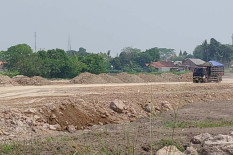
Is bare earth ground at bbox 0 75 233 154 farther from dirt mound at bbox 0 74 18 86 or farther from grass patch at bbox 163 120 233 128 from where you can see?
dirt mound at bbox 0 74 18 86

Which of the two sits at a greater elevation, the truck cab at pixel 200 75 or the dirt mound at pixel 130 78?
the truck cab at pixel 200 75

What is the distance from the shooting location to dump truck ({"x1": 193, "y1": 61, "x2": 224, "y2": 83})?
3634cm

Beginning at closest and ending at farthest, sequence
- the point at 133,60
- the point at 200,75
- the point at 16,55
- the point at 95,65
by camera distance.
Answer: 1. the point at 200,75
2. the point at 16,55
3. the point at 95,65
4. the point at 133,60

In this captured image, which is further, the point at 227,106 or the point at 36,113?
the point at 227,106

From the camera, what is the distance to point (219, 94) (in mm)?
27578

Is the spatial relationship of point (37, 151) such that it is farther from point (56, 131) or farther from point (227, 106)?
point (227, 106)

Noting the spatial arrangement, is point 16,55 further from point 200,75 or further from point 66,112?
point 66,112

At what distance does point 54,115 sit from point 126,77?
88.4 ft

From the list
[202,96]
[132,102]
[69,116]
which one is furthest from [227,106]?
[69,116]

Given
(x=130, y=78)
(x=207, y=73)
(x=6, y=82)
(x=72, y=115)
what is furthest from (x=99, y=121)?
(x=130, y=78)

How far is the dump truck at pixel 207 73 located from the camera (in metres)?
36.3

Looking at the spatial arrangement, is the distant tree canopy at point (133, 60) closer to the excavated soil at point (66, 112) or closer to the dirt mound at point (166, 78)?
the dirt mound at point (166, 78)

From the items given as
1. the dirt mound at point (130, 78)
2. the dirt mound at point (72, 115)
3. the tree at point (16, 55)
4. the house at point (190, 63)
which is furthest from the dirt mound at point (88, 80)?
the house at point (190, 63)

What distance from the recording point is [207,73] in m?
37.5
